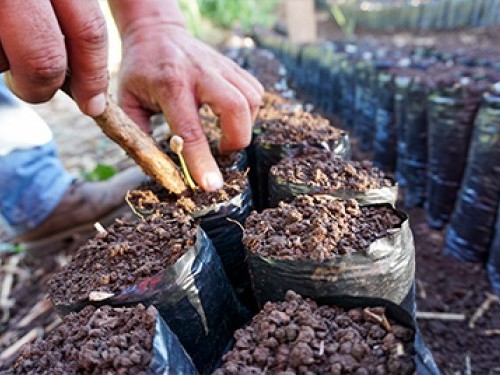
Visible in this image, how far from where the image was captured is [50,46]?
0.89 m

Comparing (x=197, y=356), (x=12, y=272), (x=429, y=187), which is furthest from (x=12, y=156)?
(x=429, y=187)

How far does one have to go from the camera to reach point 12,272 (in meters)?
3.01

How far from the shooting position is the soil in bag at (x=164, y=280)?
1016 millimetres

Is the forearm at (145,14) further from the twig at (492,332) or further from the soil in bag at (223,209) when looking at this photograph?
the twig at (492,332)

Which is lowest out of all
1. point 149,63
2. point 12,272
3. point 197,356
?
point 12,272

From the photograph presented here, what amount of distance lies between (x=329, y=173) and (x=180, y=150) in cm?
46

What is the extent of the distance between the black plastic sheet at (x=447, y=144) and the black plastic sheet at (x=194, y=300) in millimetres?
1820

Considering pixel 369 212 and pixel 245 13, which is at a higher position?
pixel 369 212

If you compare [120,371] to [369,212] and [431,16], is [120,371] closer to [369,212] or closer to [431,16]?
[369,212]

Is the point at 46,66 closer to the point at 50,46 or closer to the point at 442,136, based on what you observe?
the point at 50,46

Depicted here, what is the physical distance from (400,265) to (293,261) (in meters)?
0.27

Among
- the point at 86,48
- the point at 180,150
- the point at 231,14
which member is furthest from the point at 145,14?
the point at 231,14

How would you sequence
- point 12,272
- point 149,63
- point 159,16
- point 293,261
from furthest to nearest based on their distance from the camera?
1. point 12,272
2. point 159,16
3. point 149,63
4. point 293,261

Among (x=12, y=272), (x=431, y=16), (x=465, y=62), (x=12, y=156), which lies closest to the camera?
(x=12, y=156)
